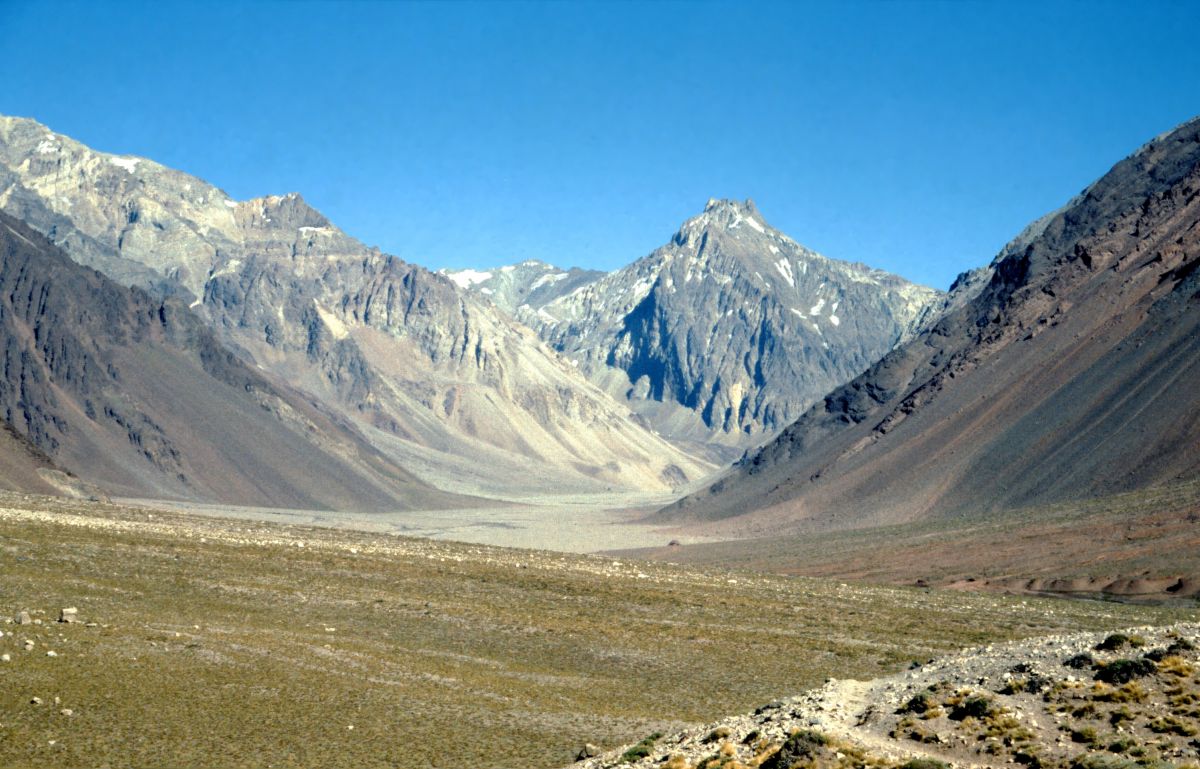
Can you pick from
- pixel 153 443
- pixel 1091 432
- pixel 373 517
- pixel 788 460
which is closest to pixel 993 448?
pixel 1091 432

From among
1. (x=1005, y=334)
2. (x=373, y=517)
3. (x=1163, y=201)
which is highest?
(x=1163, y=201)

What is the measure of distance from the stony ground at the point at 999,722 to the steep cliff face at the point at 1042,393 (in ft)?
285

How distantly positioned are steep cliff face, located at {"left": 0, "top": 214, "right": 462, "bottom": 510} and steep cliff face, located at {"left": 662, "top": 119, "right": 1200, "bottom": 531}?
210 feet

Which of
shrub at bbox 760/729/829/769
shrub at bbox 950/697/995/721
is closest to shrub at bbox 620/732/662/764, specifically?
shrub at bbox 760/729/829/769

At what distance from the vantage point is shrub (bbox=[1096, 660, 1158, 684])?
2123 cm

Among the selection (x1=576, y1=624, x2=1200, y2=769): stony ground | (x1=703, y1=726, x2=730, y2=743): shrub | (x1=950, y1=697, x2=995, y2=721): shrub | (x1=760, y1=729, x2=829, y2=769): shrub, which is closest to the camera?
(x1=576, y1=624, x2=1200, y2=769): stony ground

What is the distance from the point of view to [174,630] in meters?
36.8

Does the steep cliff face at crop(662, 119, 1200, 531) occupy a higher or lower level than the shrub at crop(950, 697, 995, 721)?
higher

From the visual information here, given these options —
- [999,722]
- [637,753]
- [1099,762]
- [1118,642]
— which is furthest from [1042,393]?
[1099,762]

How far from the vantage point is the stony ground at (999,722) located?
19281 mm

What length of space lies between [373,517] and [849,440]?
226 ft

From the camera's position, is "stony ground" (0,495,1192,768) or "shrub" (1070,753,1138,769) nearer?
"shrub" (1070,753,1138,769)

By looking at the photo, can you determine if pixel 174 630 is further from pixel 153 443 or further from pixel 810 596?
pixel 153 443

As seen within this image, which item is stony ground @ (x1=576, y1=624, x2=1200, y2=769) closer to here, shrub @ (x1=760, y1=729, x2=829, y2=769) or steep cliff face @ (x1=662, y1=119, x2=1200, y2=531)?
shrub @ (x1=760, y1=729, x2=829, y2=769)
